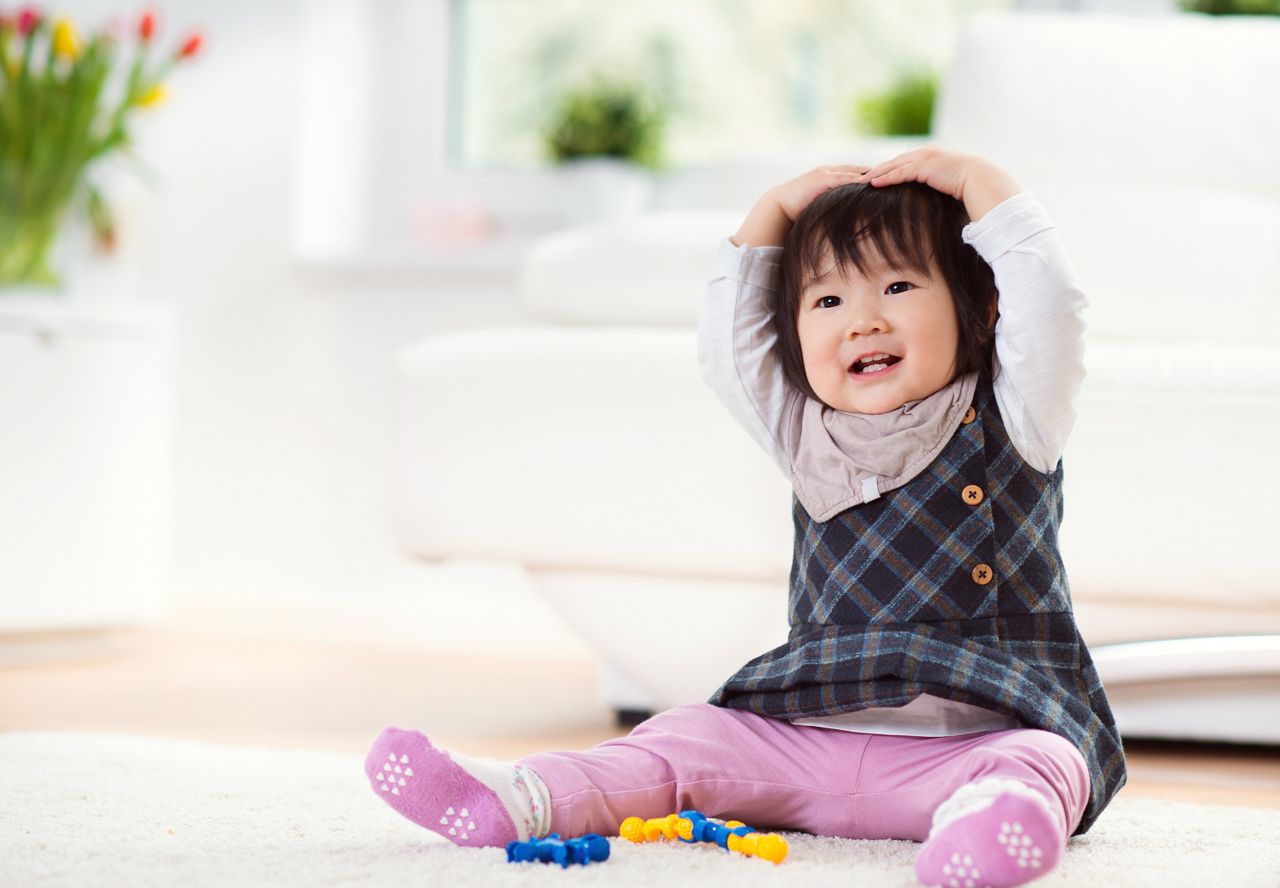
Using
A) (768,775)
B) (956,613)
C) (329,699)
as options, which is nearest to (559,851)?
(768,775)

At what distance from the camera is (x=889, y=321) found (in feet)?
3.43

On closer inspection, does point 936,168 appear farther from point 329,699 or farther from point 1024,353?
point 329,699

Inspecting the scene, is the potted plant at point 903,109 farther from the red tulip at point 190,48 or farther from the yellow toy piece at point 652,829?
the yellow toy piece at point 652,829

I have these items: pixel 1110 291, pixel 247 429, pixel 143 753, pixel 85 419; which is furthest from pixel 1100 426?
pixel 247 429

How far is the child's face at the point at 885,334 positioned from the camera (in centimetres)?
104

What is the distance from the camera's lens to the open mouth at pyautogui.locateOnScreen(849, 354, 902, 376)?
106 cm

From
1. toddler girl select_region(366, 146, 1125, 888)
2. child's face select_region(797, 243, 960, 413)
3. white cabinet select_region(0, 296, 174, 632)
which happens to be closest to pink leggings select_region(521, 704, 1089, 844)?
toddler girl select_region(366, 146, 1125, 888)

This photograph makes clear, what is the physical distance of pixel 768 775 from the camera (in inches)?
39.8

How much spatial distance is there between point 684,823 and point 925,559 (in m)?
0.25

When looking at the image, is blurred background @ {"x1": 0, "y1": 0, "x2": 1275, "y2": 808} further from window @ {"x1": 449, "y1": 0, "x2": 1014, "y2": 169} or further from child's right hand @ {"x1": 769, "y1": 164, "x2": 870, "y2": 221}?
child's right hand @ {"x1": 769, "y1": 164, "x2": 870, "y2": 221}

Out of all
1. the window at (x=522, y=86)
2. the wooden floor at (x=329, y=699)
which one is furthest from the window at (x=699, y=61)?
the wooden floor at (x=329, y=699)

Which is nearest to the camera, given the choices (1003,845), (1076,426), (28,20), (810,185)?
(1003,845)

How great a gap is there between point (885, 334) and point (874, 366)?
1.1 inches

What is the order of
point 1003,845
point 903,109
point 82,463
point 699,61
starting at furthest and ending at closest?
1. point 699,61
2. point 903,109
3. point 82,463
4. point 1003,845
